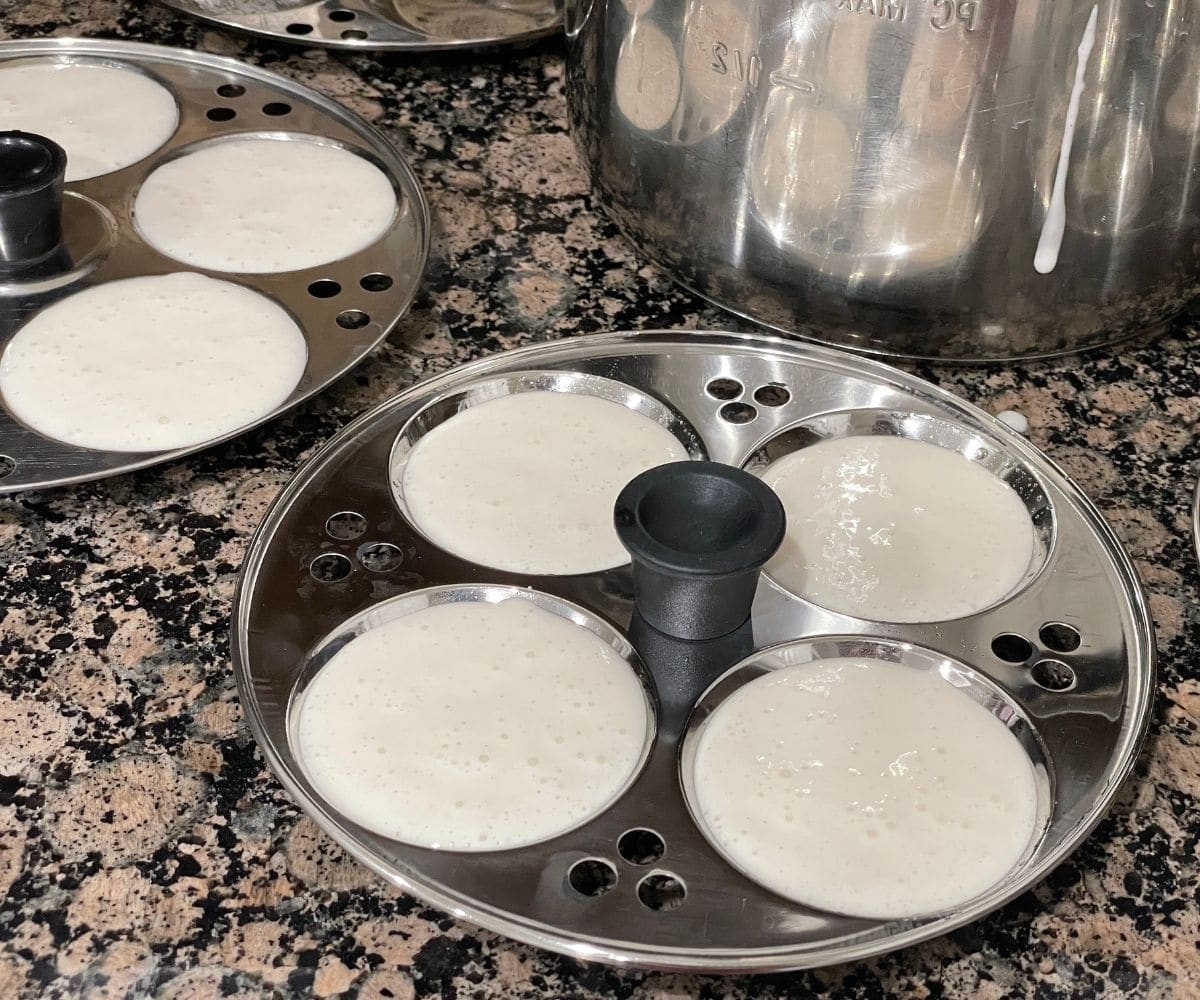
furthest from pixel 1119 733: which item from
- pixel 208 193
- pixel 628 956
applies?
pixel 208 193

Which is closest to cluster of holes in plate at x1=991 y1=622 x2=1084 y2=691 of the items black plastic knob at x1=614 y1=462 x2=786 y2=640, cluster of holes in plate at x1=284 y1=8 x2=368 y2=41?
black plastic knob at x1=614 y1=462 x2=786 y2=640

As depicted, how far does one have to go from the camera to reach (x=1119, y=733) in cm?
58

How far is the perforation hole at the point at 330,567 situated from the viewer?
0.64 m

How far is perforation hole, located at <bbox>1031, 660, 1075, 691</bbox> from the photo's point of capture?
1.98 feet

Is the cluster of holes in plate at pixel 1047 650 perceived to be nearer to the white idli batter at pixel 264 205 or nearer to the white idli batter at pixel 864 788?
the white idli batter at pixel 864 788

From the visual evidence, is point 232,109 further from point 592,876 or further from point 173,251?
point 592,876

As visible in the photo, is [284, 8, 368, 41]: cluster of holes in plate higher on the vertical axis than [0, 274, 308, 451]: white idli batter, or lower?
higher

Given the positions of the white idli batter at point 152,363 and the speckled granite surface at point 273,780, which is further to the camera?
the white idli batter at point 152,363

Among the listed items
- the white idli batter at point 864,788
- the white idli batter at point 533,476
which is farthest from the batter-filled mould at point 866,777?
the white idli batter at point 533,476

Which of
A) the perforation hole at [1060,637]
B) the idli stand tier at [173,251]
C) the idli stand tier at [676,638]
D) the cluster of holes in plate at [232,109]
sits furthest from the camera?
the cluster of holes in plate at [232,109]

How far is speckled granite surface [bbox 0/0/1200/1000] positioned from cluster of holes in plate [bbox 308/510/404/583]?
67 mm

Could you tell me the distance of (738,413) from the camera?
74 centimetres

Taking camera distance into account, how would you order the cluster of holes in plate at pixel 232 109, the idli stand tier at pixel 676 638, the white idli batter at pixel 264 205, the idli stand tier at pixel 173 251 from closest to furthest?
the idli stand tier at pixel 676 638, the idli stand tier at pixel 173 251, the white idli batter at pixel 264 205, the cluster of holes in plate at pixel 232 109

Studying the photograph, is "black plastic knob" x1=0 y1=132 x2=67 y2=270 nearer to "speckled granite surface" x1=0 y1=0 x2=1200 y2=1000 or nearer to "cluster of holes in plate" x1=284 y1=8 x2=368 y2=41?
"speckled granite surface" x1=0 y1=0 x2=1200 y2=1000
